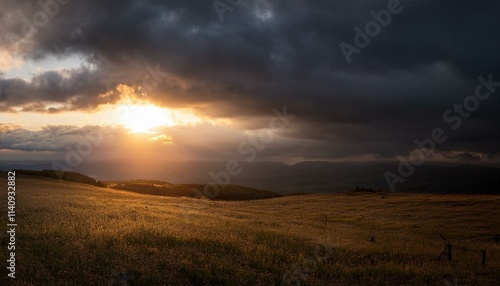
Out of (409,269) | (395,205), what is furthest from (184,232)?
(395,205)

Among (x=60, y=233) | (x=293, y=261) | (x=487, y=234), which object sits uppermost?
(x=60, y=233)

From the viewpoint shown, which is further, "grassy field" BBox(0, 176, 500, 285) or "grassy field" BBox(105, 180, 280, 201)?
"grassy field" BBox(105, 180, 280, 201)

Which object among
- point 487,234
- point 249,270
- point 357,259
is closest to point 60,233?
point 249,270

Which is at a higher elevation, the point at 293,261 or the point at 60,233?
the point at 60,233

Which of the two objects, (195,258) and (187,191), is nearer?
(195,258)

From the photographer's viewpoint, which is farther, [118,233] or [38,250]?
[118,233]

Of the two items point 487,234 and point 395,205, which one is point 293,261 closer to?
point 487,234

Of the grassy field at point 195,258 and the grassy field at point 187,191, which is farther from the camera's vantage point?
the grassy field at point 187,191

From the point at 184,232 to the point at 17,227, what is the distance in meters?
8.16

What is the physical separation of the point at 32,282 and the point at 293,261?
1048 centimetres

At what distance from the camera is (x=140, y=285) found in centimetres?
1309

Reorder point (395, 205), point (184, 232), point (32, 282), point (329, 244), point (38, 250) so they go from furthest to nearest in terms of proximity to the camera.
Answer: point (395, 205), point (329, 244), point (184, 232), point (38, 250), point (32, 282)

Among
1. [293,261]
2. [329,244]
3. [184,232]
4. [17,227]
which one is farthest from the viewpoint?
[329,244]

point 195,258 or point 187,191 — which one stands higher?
point 195,258
